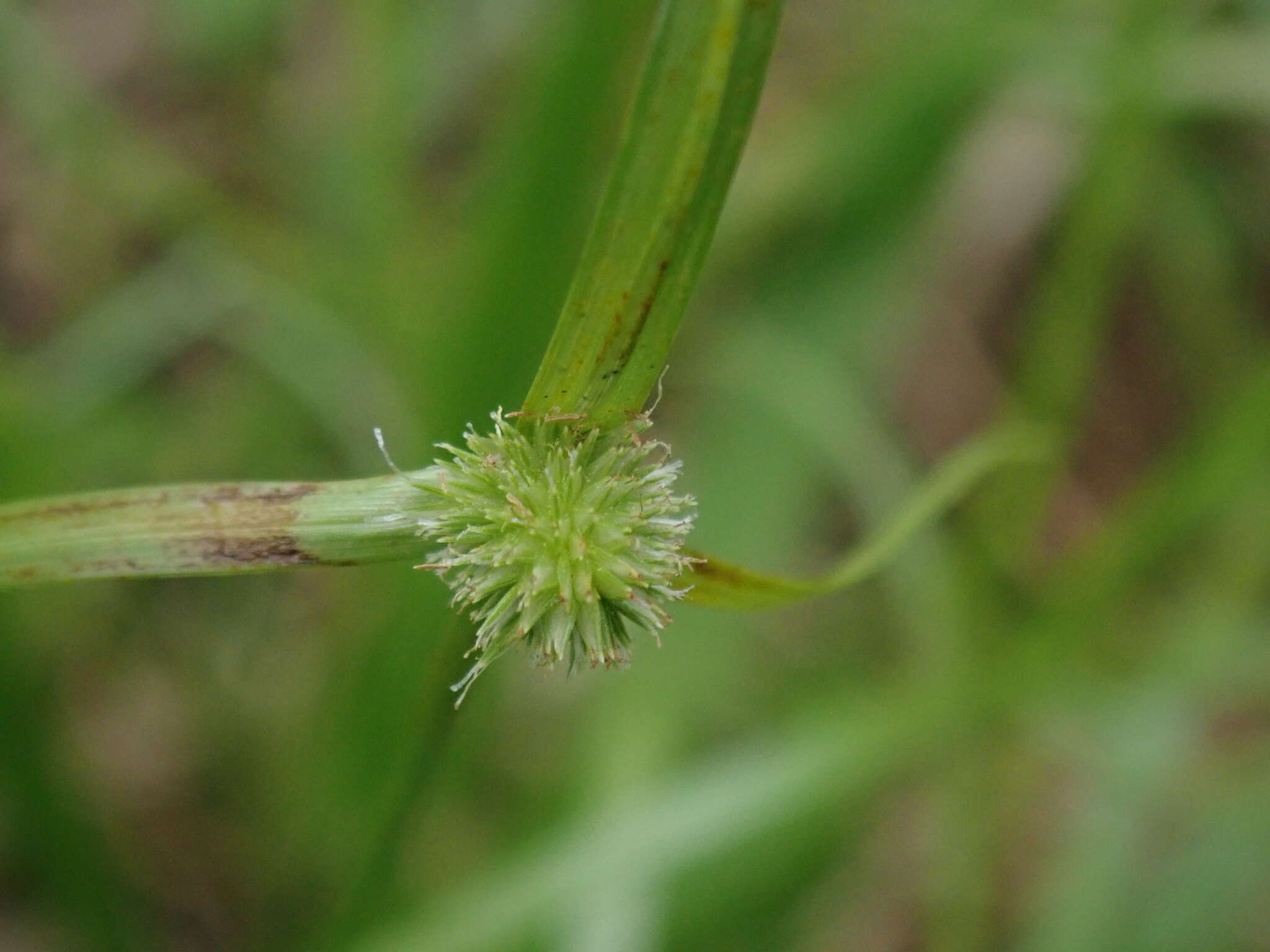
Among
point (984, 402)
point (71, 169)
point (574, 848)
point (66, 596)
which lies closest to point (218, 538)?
point (574, 848)

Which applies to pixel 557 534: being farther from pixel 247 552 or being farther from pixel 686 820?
pixel 686 820

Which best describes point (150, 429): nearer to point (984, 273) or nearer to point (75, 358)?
point (75, 358)

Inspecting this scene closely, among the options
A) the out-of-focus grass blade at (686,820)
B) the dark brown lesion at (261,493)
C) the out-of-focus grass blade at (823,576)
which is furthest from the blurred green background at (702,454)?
the dark brown lesion at (261,493)

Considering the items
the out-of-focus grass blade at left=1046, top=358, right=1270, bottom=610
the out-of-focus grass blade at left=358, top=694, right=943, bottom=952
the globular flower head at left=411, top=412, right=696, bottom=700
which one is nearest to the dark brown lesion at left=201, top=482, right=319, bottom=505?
the globular flower head at left=411, top=412, right=696, bottom=700

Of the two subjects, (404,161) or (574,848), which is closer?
(574,848)

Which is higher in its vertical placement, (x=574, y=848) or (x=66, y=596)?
(x=66, y=596)

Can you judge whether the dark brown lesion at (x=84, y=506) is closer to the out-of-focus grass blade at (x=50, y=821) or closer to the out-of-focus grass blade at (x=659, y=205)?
the out-of-focus grass blade at (x=659, y=205)

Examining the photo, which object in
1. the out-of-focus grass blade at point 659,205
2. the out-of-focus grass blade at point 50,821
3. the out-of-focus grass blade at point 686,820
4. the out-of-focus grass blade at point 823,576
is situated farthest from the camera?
the out-of-focus grass blade at point 50,821
